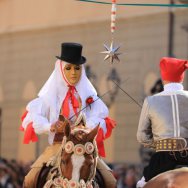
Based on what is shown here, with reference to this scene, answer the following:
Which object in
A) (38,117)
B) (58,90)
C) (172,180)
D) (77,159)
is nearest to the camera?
(172,180)

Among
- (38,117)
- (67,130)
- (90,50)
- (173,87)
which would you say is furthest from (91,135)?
(90,50)

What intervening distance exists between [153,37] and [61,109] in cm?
1145

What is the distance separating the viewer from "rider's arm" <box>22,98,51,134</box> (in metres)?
10.2

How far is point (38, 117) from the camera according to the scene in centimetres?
1025

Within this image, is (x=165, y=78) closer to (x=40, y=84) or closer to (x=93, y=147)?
(x=93, y=147)

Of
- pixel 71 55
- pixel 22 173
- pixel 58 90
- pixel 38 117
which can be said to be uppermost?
pixel 71 55

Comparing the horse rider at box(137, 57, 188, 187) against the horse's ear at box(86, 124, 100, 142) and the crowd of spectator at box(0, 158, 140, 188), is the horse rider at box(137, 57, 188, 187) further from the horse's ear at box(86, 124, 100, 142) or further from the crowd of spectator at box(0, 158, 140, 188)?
the crowd of spectator at box(0, 158, 140, 188)

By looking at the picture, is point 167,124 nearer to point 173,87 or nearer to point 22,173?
point 173,87

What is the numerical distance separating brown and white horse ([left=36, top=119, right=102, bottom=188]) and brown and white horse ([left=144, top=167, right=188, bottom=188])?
0.71 m

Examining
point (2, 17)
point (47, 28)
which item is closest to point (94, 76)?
point (47, 28)

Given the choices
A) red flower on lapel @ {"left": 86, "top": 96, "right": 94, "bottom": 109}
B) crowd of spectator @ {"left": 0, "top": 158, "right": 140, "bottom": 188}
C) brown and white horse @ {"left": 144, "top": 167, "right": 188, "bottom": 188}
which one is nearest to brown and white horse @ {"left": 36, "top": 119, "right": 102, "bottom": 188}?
brown and white horse @ {"left": 144, "top": 167, "right": 188, "bottom": 188}

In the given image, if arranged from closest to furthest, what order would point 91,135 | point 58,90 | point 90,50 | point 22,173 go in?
1. point 91,135
2. point 58,90
3. point 90,50
4. point 22,173

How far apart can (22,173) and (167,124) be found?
1439cm

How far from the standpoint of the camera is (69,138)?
30.3ft
